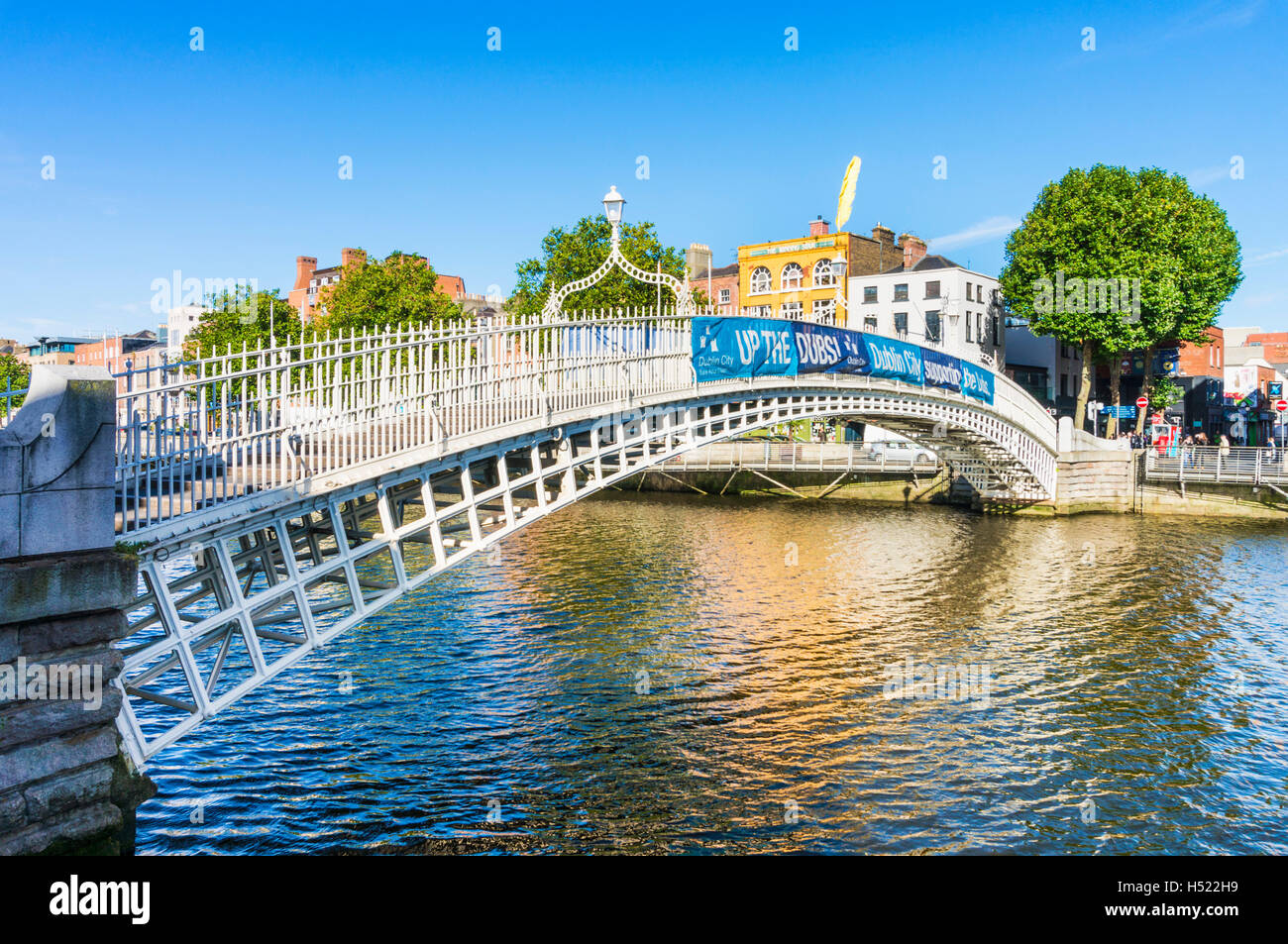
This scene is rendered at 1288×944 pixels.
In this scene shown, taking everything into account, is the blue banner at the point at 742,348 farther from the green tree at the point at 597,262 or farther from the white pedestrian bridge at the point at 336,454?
the green tree at the point at 597,262

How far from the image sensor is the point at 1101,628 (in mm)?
22953

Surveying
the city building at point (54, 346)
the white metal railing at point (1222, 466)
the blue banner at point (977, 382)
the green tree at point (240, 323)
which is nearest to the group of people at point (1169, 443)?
the white metal railing at point (1222, 466)

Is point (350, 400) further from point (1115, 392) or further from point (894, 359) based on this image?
point (1115, 392)

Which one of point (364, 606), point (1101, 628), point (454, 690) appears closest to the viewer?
point (364, 606)

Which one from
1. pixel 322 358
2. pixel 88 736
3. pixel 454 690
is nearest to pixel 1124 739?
pixel 454 690

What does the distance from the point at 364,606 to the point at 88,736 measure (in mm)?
4706

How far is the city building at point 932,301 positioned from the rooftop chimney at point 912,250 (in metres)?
3.52

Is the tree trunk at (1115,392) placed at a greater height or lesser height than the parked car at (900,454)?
greater

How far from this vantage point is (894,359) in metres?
33.0

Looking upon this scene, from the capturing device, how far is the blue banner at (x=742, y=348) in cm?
2147

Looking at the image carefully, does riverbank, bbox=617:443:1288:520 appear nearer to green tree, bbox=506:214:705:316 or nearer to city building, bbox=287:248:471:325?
green tree, bbox=506:214:705:316

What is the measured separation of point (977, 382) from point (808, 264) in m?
33.0
